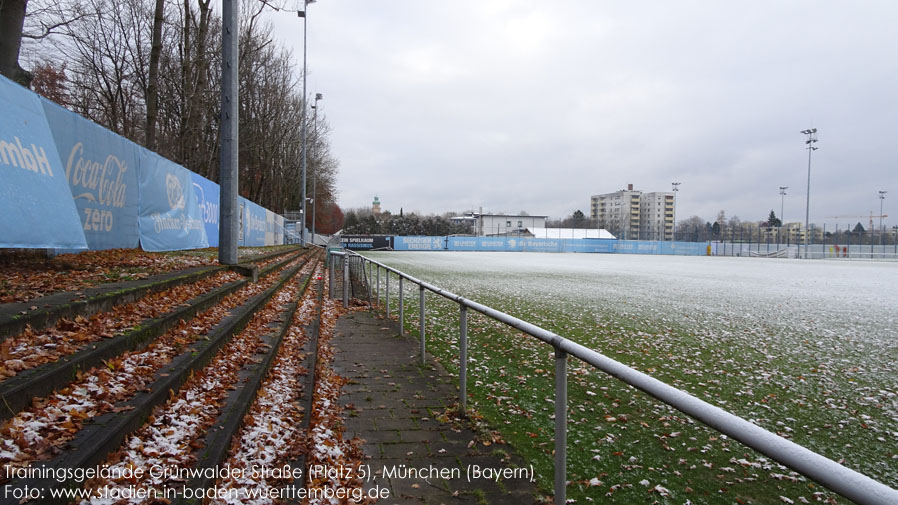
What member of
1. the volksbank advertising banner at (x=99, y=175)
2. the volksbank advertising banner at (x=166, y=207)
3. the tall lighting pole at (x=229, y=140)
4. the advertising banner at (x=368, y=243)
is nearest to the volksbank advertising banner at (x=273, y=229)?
the volksbank advertising banner at (x=166, y=207)

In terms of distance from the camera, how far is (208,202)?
43.0ft

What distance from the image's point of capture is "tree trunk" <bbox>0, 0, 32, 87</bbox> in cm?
812

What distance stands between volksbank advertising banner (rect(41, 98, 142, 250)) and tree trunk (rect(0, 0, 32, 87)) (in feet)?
7.15

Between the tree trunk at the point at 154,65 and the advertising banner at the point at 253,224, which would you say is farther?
the advertising banner at the point at 253,224

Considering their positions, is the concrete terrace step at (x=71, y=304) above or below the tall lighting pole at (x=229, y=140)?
below

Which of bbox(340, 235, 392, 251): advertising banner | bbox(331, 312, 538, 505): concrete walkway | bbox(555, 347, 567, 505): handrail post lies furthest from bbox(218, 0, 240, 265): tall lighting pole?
bbox(340, 235, 392, 251): advertising banner

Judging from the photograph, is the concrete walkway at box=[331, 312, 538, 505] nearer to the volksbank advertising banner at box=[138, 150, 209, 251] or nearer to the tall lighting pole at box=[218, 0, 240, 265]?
the tall lighting pole at box=[218, 0, 240, 265]

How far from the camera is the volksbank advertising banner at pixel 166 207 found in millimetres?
8672

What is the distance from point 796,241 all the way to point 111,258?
214ft

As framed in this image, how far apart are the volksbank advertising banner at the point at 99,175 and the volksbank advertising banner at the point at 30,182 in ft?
1.66

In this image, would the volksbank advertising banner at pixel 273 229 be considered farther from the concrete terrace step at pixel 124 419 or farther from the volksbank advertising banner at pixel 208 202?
the concrete terrace step at pixel 124 419

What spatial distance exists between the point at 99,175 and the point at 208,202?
20.8 feet

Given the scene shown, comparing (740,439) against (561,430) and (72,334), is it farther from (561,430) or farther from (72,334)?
(72,334)

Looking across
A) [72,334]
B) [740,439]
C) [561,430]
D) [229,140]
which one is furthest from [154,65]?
[740,439]
